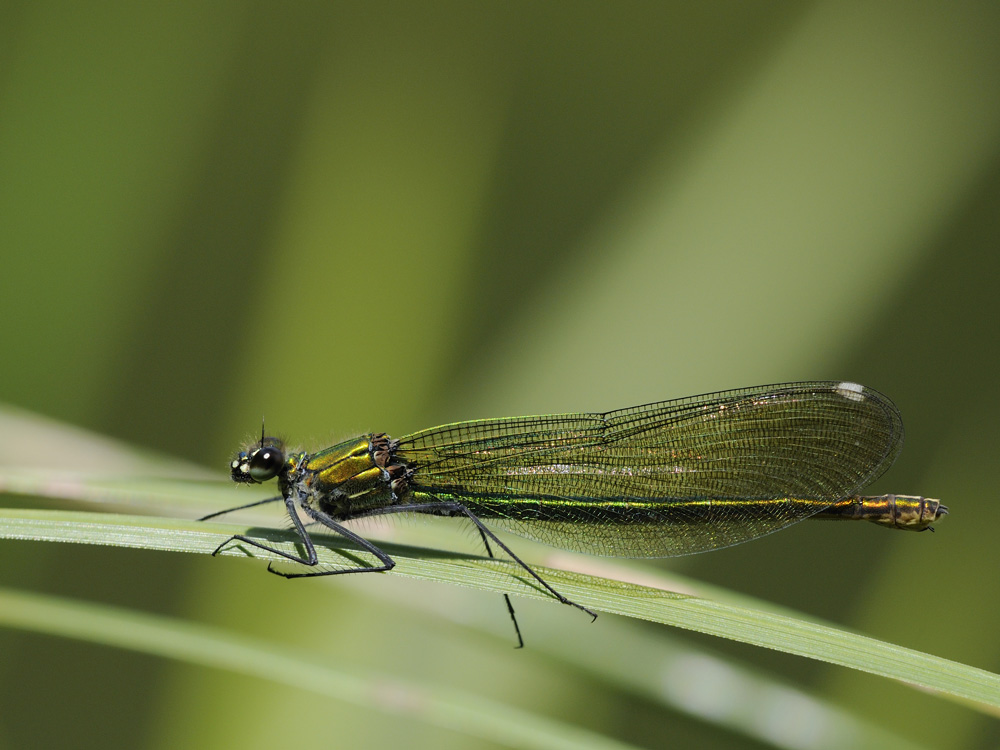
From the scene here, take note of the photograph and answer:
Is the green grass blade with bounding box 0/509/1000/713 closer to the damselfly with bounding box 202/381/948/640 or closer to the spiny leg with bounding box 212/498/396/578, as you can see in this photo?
the spiny leg with bounding box 212/498/396/578

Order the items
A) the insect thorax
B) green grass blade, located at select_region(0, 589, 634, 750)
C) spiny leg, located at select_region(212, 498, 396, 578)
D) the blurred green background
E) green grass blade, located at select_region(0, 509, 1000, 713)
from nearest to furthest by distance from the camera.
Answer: green grass blade, located at select_region(0, 509, 1000, 713), green grass blade, located at select_region(0, 589, 634, 750), spiny leg, located at select_region(212, 498, 396, 578), the insect thorax, the blurred green background

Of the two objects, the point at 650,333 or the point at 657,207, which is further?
the point at 657,207

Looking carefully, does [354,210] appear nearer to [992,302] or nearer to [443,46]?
[443,46]

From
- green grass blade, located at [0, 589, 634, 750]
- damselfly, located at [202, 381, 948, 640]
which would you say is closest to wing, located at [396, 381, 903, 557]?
damselfly, located at [202, 381, 948, 640]

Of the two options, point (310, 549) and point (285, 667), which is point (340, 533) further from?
point (285, 667)

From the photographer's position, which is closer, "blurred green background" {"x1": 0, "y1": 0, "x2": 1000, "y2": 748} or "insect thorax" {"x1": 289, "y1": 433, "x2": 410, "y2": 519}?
"insect thorax" {"x1": 289, "y1": 433, "x2": 410, "y2": 519}

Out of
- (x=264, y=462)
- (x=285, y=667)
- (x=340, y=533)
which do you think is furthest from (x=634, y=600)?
(x=264, y=462)

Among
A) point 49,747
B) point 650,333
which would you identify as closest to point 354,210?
point 650,333
